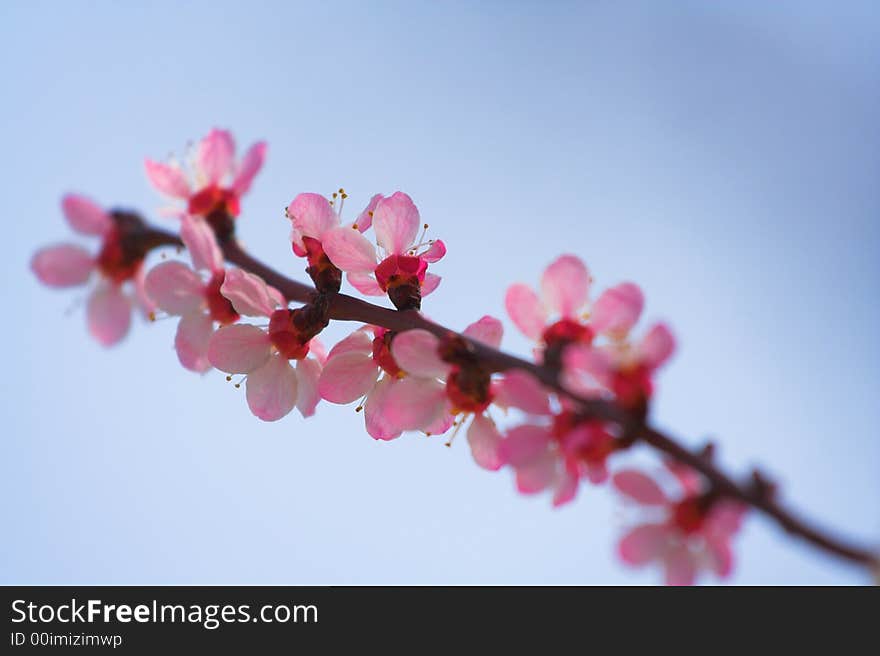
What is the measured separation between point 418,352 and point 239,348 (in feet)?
0.85

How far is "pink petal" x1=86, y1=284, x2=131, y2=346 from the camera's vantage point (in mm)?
834

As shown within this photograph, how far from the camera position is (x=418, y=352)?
0.74 m

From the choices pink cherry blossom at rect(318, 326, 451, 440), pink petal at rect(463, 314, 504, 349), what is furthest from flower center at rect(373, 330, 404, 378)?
pink petal at rect(463, 314, 504, 349)

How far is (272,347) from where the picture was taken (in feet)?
3.02

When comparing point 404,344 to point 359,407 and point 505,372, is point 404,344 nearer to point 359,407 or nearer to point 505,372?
point 505,372

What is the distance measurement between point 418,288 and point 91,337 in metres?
0.36

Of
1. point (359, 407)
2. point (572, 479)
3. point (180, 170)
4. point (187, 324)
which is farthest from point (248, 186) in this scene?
point (572, 479)

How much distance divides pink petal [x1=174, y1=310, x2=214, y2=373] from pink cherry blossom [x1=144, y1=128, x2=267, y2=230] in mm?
109

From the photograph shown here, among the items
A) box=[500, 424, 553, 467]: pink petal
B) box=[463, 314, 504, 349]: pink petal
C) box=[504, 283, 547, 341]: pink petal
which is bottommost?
box=[500, 424, 553, 467]: pink petal

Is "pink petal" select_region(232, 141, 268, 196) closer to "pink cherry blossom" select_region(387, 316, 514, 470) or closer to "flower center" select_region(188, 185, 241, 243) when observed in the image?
"flower center" select_region(188, 185, 241, 243)

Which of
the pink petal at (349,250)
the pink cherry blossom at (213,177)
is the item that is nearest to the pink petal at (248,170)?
the pink cherry blossom at (213,177)

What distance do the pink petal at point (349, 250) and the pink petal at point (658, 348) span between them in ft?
1.37

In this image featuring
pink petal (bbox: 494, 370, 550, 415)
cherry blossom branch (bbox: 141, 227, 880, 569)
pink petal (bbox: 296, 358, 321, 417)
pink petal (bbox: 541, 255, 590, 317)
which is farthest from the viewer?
pink petal (bbox: 296, 358, 321, 417)

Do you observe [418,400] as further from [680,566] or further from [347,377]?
[680,566]
